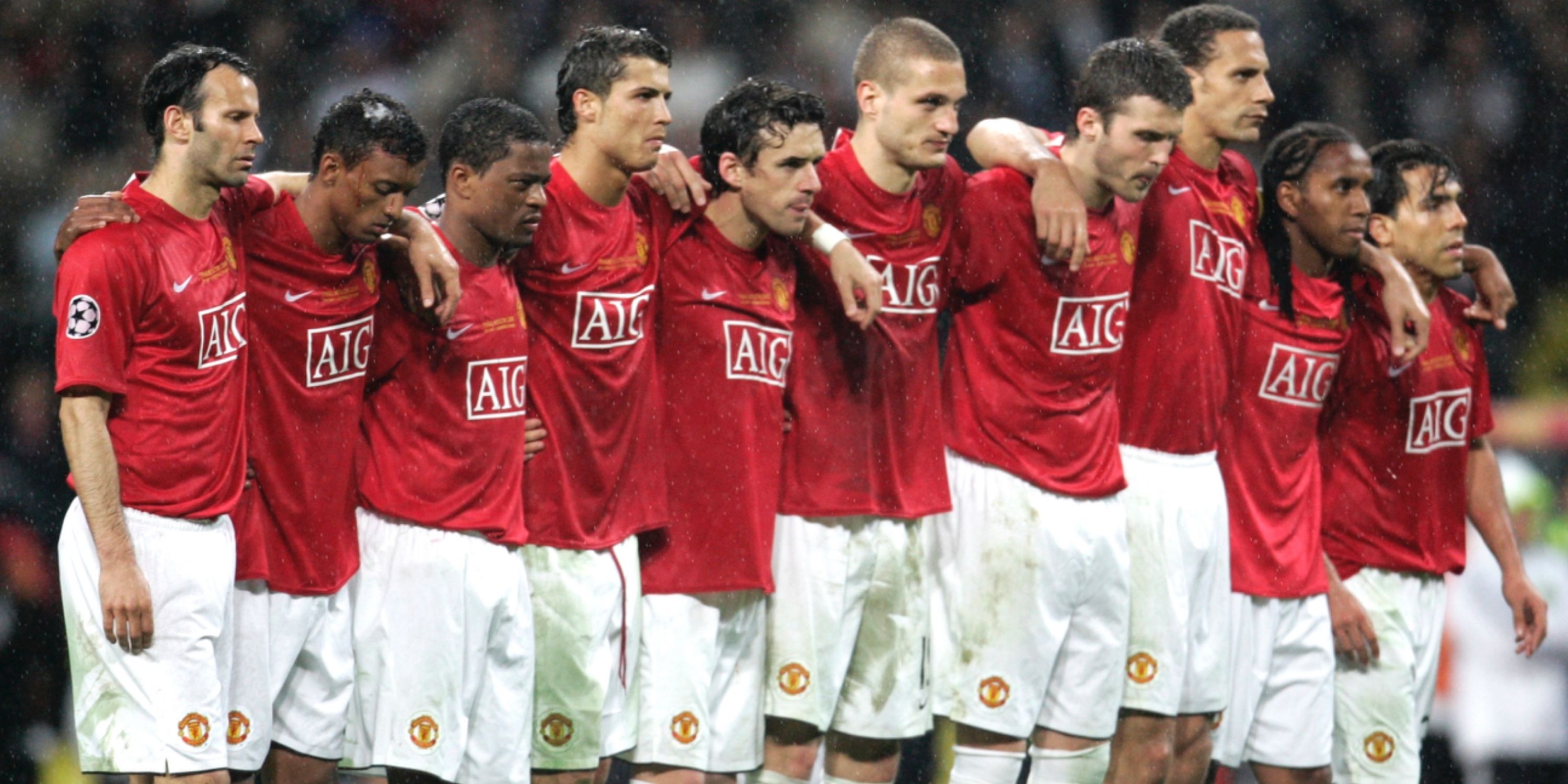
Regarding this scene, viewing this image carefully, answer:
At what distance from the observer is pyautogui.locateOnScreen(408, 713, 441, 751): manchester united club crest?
189 inches

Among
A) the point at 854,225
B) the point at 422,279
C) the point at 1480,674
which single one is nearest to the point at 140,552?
the point at 422,279

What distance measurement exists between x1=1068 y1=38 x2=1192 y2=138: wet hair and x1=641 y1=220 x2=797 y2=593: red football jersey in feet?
3.65

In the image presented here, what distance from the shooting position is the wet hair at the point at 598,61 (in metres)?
5.07

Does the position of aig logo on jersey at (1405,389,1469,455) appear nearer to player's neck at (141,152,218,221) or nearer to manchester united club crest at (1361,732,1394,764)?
manchester united club crest at (1361,732,1394,764)

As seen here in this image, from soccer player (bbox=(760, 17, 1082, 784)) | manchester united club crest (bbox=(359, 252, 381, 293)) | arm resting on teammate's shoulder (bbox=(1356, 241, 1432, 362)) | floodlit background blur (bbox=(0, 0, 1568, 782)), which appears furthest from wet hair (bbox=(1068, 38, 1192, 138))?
floodlit background blur (bbox=(0, 0, 1568, 782))

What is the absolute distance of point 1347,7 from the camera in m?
10.4

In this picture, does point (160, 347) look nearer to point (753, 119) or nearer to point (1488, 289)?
point (753, 119)

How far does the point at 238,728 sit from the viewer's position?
4609 millimetres

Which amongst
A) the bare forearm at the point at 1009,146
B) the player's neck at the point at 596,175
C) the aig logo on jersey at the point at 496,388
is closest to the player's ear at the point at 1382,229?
the bare forearm at the point at 1009,146

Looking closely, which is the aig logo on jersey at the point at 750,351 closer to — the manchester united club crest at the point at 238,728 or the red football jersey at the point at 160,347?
the red football jersey at the point at 160,347

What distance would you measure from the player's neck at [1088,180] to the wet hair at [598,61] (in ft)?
4.07

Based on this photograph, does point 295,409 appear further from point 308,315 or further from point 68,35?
point 68,35

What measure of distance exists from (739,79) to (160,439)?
16.6 feet

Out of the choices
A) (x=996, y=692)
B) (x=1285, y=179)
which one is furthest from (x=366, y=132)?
(x=1285, y=179)
